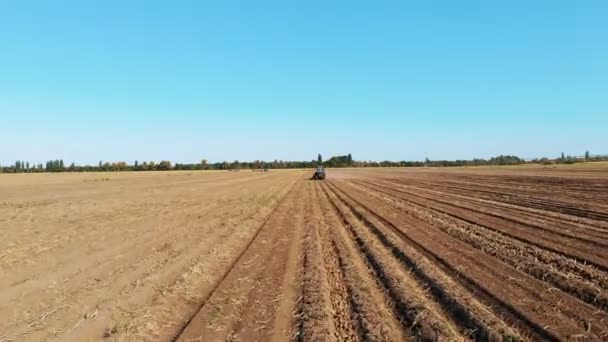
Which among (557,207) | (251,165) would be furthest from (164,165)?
(557,207)

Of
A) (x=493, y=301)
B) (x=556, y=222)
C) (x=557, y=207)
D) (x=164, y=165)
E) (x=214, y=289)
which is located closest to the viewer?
(x=493, y=301)

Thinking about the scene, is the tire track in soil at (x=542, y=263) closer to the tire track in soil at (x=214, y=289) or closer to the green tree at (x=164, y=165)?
the tire track in soil at (x=214, y=289)

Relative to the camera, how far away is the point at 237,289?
716 cm

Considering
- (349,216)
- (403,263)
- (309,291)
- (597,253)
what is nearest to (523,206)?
(349,216)

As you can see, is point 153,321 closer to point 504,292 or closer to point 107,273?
point 107,273

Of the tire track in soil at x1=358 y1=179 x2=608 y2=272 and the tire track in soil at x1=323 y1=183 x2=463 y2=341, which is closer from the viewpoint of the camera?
the tire track in soil at x1=323 y1=183 x2=463 y2=341

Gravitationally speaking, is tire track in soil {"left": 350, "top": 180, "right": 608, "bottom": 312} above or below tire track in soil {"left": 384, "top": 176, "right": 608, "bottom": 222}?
below

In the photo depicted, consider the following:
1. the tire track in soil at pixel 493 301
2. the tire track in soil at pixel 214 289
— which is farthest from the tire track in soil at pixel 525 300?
the tire track in soil at pixel 214 289

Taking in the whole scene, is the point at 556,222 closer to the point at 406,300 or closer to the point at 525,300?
the point at 525,300

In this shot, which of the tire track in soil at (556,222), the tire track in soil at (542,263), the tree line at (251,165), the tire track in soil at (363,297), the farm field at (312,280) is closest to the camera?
the tire track in soil at (363,297)

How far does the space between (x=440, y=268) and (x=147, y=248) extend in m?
7.01

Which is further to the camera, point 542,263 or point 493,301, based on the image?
point 542,263

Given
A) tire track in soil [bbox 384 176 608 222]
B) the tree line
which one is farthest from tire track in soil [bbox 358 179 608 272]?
the tree line

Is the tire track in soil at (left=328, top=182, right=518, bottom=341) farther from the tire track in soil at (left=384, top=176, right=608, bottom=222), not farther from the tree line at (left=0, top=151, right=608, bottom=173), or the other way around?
the tree line at (left=0, top=151, right=608, bottom=173)
